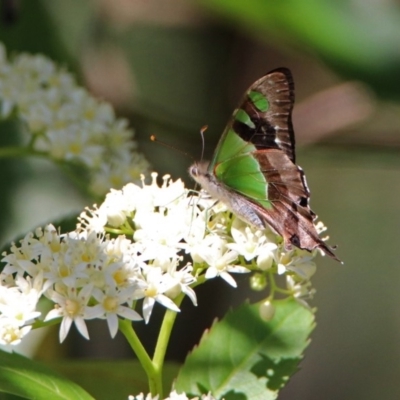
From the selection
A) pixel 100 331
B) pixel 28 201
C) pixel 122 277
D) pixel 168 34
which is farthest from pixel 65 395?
pixel 168 34

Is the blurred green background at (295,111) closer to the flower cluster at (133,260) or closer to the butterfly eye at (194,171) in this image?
the butterfly eye at (194,171)

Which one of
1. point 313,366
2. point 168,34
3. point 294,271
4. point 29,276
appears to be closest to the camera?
point 29,276

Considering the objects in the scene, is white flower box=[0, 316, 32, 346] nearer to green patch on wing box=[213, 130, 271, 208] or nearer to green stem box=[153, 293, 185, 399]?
green stem box=[153, 293, 185, 399]

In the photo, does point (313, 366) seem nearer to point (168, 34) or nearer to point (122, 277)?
point (168, 34)

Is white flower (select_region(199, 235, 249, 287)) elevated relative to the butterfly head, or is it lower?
lower

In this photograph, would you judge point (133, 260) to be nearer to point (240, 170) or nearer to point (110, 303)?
point (110, 303)

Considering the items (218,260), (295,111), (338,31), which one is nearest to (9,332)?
(218,260)

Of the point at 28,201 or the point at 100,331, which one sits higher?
the point at 28,201

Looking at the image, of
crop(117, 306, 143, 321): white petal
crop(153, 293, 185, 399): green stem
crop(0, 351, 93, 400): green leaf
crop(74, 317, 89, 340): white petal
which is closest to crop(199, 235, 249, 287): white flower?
crop(153, 293, 185, 399): green stem
